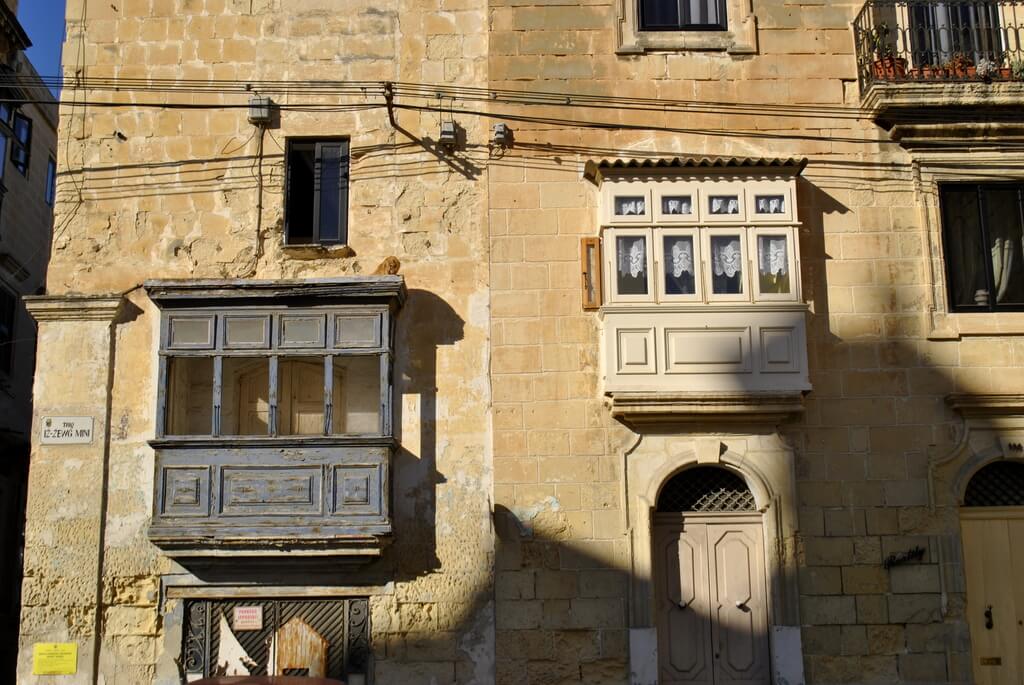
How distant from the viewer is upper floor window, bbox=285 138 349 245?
12.9 meters

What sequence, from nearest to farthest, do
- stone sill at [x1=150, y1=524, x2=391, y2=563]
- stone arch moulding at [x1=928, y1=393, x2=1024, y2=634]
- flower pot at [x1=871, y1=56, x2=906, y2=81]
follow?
1. stone sill at [x1=150, y1=524, x2=391, y2=563]
2. stone arch moulding at [x1=928, y1=393, x2=1024, y2=634]
3. flower pot at [x1=871, y1=56, x2=906, y2=81]

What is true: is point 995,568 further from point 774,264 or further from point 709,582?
point 774,264

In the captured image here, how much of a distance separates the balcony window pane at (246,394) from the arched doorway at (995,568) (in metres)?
7.83

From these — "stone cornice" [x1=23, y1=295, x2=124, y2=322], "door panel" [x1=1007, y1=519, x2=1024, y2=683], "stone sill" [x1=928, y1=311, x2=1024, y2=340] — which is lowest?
"door panel" [x1=1007, y1=519, x2=1024, y2=683]

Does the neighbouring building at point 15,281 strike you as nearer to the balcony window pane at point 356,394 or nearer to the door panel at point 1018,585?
the balcony window pane at point 356,394

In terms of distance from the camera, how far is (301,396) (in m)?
12.7

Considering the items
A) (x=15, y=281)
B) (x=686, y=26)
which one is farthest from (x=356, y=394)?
(x=15, y=281)

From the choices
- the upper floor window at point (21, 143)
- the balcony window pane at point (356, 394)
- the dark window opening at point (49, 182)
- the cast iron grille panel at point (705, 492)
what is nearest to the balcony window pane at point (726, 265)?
the cast iron grille panel at point (705, 492)

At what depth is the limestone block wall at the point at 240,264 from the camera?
39.0 ft

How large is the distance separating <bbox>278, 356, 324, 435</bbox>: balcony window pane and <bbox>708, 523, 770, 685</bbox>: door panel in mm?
4560

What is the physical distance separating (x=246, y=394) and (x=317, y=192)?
97.1 inches

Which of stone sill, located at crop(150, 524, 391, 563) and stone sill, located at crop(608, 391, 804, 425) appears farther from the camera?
stone sill, located at crop(608, 391, 804, 425)

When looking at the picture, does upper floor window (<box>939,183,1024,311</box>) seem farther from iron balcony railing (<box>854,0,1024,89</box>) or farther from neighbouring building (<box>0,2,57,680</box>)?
neighbouring building (<box>0,2,57,680</box>)

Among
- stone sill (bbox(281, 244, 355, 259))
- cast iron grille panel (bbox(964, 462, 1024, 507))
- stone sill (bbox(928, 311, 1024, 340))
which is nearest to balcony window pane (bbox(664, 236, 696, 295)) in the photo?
stone sill (bbox(928, 311, 1024, 340))
